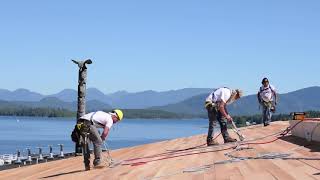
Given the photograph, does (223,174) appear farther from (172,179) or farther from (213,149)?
(213,149)

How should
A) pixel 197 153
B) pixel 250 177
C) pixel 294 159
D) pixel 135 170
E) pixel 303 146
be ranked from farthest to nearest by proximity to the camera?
pixel 197 153 → pixel 303 146 → pixel 135 170 → pixel 294 159 → pixel 250 177

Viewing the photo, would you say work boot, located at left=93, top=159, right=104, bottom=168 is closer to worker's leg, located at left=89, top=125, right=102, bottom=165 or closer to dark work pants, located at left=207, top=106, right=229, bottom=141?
worker's leg, located at left=89, top=125, right=102, bottom=165

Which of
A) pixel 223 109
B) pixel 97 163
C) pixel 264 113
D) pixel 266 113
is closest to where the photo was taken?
pixel 97 163

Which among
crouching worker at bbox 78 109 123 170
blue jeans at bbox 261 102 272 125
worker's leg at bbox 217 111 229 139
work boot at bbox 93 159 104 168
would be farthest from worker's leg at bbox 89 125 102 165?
blue jeans at bbox 261 102 272 125

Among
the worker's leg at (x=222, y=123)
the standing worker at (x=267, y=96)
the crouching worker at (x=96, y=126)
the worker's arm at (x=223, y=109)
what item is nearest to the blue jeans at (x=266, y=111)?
the standing worker at (x=267, y=96)

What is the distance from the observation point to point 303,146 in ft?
42.3

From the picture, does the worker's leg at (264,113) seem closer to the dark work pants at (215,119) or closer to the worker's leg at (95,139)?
the dark work pants at (215,119)

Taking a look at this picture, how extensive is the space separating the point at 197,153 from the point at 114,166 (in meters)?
1.96

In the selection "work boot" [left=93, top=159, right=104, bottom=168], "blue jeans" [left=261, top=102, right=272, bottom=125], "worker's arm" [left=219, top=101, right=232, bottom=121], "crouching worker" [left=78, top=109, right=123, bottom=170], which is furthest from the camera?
"blue jeans" [left=261, top=102, right=272, bottom=125]

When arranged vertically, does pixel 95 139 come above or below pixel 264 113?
below

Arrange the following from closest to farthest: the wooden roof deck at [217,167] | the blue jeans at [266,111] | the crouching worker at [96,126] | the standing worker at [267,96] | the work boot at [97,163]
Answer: the wooden roof deck at [217,167], the crouching worker at [96,126], the work boot at [97,163], the standing worker at [267,96], the blue jeans at [266,111]

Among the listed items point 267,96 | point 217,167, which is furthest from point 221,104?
point 267,96

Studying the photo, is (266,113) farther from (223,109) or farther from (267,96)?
(223,109)

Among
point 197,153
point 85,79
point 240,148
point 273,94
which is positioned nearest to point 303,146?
point 240,148
